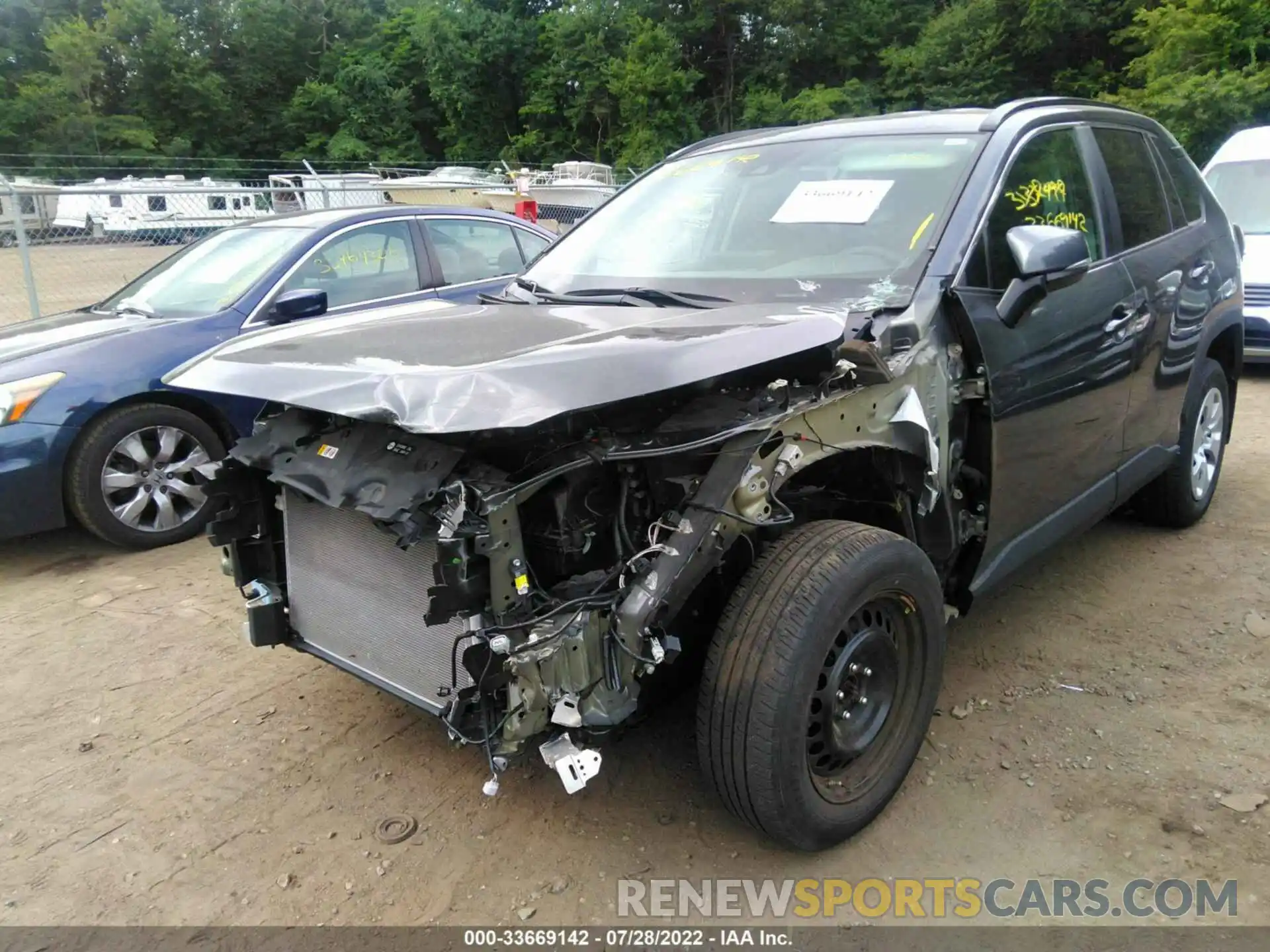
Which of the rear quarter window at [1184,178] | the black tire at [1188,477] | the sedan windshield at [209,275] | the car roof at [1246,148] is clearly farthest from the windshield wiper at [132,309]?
the car roof at [1246,148]

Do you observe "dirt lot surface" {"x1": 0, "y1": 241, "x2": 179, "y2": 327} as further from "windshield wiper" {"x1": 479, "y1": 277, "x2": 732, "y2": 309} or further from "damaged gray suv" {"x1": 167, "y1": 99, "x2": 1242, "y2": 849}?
"damaged gray suv" {"x1": 167, "y1": 99, "x2": 1242, "y2": 849}

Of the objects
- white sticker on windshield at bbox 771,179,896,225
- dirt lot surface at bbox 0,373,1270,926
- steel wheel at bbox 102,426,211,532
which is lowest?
dirt lot surface at bbox 0,373,1270,926

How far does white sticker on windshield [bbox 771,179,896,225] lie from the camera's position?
306 centimetres

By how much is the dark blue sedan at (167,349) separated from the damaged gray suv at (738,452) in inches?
65.9

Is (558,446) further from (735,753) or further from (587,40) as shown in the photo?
(587,40)

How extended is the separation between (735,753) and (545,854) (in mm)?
674

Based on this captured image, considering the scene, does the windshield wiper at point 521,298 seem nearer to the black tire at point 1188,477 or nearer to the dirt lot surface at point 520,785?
the dirt lot surface at point 520,785

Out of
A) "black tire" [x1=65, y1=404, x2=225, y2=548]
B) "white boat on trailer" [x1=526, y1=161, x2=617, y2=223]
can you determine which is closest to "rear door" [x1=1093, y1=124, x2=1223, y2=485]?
"black tire" [x1=65, y1=404, x2=225, y2=548]

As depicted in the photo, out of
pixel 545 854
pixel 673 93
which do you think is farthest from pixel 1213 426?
pixel 673 93

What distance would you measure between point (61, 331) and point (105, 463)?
101 centimetres

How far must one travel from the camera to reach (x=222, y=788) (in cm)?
281

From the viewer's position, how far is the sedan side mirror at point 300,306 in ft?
14.5

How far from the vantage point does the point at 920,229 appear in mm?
2898

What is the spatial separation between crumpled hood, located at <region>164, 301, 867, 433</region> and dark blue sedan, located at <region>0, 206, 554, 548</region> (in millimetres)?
1586
